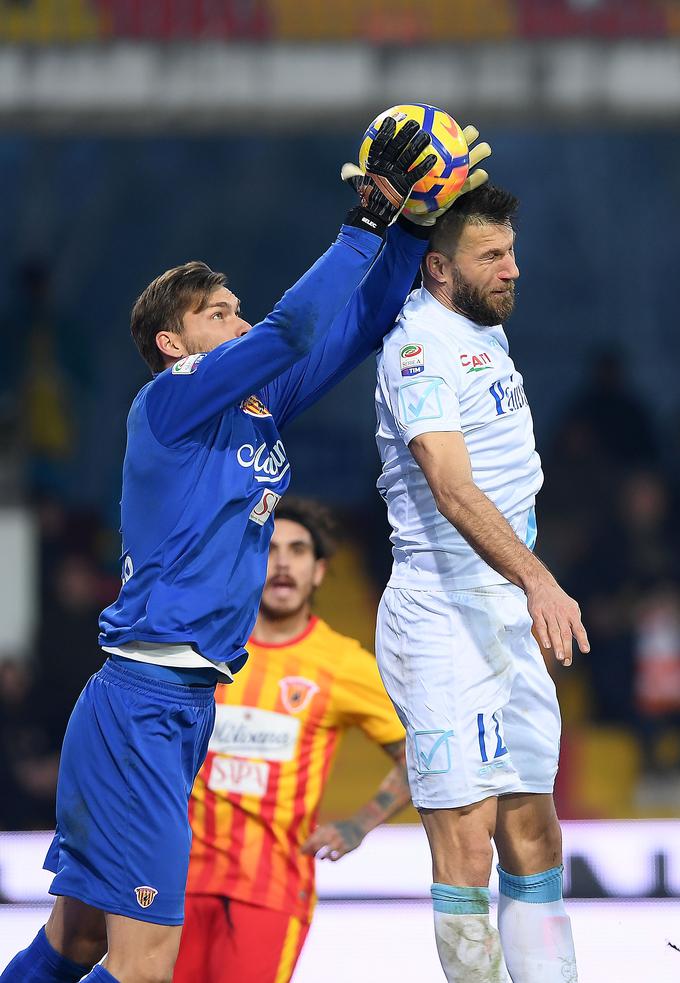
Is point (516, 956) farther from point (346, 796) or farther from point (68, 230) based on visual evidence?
point (68, 230)

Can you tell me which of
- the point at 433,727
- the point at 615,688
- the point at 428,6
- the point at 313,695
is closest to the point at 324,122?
the point at 428,6

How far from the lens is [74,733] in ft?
11.5

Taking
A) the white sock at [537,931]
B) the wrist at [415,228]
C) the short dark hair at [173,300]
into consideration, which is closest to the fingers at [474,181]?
the wrist at [415,228]

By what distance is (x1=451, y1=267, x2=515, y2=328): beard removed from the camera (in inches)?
146

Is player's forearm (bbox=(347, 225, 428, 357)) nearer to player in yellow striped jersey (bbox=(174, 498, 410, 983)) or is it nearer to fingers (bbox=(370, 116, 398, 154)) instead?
fingers (bbox=(370, 116, 398, 154))

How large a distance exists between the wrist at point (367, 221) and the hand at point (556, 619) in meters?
0.87

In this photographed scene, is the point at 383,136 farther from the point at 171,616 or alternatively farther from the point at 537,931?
the point at 537,931

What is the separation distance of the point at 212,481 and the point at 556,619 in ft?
2.68

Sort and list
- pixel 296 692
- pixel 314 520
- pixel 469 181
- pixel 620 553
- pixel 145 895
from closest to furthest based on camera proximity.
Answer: pixel 145 895 → pixel 469 181 → pixel 296 692 → pixel 314 520 → pixel 620 553

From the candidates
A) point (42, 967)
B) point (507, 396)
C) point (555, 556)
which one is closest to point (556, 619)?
point (507, 396)

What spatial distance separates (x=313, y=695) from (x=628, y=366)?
378 inches

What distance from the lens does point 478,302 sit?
371 centimetres

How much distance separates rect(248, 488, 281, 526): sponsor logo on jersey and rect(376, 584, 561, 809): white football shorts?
37 centimetres

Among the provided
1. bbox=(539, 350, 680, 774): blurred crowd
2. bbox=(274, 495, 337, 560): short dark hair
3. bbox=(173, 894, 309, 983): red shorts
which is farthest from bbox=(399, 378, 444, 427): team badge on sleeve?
bbox=(539, 350, 680, 774): blurred crowd
